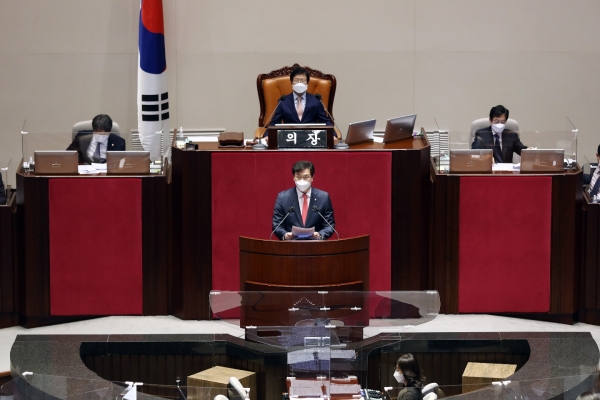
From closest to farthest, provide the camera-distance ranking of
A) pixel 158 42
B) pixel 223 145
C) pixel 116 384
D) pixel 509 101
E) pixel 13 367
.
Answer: pixel 116 384, pixel 13 367, pixel 223 145, pixel 158 42, pixel 509 101

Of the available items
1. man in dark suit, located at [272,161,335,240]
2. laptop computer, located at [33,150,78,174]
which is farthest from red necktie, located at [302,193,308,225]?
laptop computer, located at [33,150,78,174]

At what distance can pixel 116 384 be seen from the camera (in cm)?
552

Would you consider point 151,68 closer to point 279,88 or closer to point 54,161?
point 279,88

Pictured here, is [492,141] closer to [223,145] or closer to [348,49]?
[223,145]

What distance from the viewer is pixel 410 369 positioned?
5.96 metres

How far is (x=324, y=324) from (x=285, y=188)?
2.36m

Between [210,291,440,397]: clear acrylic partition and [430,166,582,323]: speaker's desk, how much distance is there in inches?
82.8

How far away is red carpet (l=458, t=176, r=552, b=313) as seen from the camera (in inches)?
327

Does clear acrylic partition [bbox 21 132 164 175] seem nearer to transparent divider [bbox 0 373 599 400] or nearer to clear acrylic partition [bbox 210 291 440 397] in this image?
clear acrylic partition [bbox 210 291 440 397]

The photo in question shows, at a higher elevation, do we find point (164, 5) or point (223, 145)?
point (164, 5)

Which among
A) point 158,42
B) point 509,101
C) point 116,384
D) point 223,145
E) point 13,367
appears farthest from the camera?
point 509,101

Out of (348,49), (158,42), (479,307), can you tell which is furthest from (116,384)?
(348,49)

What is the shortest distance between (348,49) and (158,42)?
5.86ft

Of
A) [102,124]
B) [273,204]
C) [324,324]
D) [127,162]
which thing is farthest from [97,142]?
[324,324]
